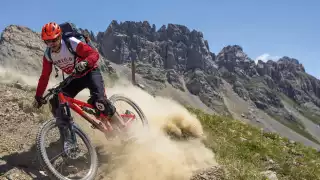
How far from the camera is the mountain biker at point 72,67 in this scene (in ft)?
28.3

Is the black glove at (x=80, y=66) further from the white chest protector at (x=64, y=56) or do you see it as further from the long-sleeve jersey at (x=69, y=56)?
the white chest protector at (x=64, y=56)

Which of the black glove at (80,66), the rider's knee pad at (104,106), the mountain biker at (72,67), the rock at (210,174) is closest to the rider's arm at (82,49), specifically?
the mountain biker at (72,67)

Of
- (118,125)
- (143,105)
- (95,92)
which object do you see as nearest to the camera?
(95,92)

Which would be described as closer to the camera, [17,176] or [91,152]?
[17,176]

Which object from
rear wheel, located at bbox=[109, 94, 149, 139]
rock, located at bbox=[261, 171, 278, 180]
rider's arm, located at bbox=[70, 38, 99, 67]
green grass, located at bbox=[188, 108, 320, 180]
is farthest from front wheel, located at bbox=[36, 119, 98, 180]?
rock, located at bbox=[261, 171, 278, 180]

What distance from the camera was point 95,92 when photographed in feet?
31.8

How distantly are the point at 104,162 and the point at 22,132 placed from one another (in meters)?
2.86

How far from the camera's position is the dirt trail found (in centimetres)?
927

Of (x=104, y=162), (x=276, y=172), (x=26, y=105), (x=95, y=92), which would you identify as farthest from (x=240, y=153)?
(x=26, y=105)

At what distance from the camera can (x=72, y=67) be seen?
376 inches

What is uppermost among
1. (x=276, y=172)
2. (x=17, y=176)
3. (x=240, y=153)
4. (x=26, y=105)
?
(x=26, y=105)

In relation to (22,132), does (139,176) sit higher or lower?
lower

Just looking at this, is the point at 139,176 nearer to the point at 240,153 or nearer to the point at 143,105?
the point at 240,153

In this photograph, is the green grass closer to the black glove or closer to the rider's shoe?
the rider's shoe
